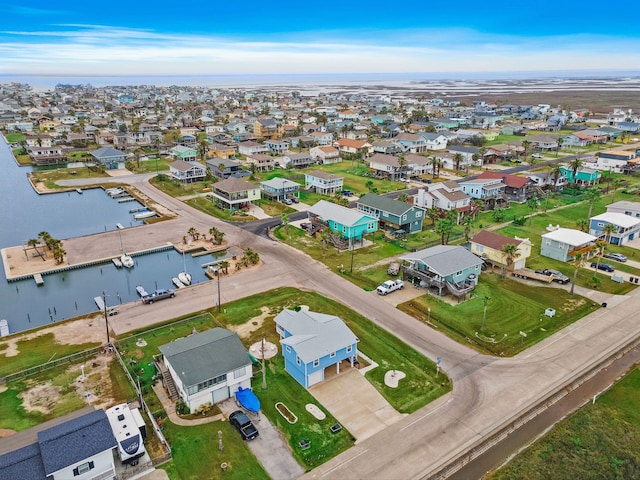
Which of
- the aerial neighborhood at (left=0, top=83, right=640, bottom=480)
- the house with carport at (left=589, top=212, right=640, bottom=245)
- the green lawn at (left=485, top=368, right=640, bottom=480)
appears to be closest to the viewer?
the green lawn at (left=485, top=368, right=640, bottom=480)

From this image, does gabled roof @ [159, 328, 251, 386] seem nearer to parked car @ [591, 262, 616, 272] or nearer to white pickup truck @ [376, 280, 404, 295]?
white pickup truck @ [376, 280, 404, 295]

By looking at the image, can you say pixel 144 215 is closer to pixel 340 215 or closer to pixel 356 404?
pixel 340 215

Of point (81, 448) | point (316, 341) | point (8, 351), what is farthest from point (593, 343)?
point (8, 351)

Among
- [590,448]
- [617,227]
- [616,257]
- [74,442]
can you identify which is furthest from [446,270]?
[74,442]

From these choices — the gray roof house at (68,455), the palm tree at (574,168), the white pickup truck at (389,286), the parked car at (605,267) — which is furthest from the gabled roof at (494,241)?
the palm tree at (574,168)

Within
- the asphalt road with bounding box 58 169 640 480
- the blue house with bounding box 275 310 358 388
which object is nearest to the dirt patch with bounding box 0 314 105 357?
the asphalt road with bounding box 58 169 640 480

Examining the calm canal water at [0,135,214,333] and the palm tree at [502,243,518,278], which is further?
the palm tree at [502,243,518,278]
